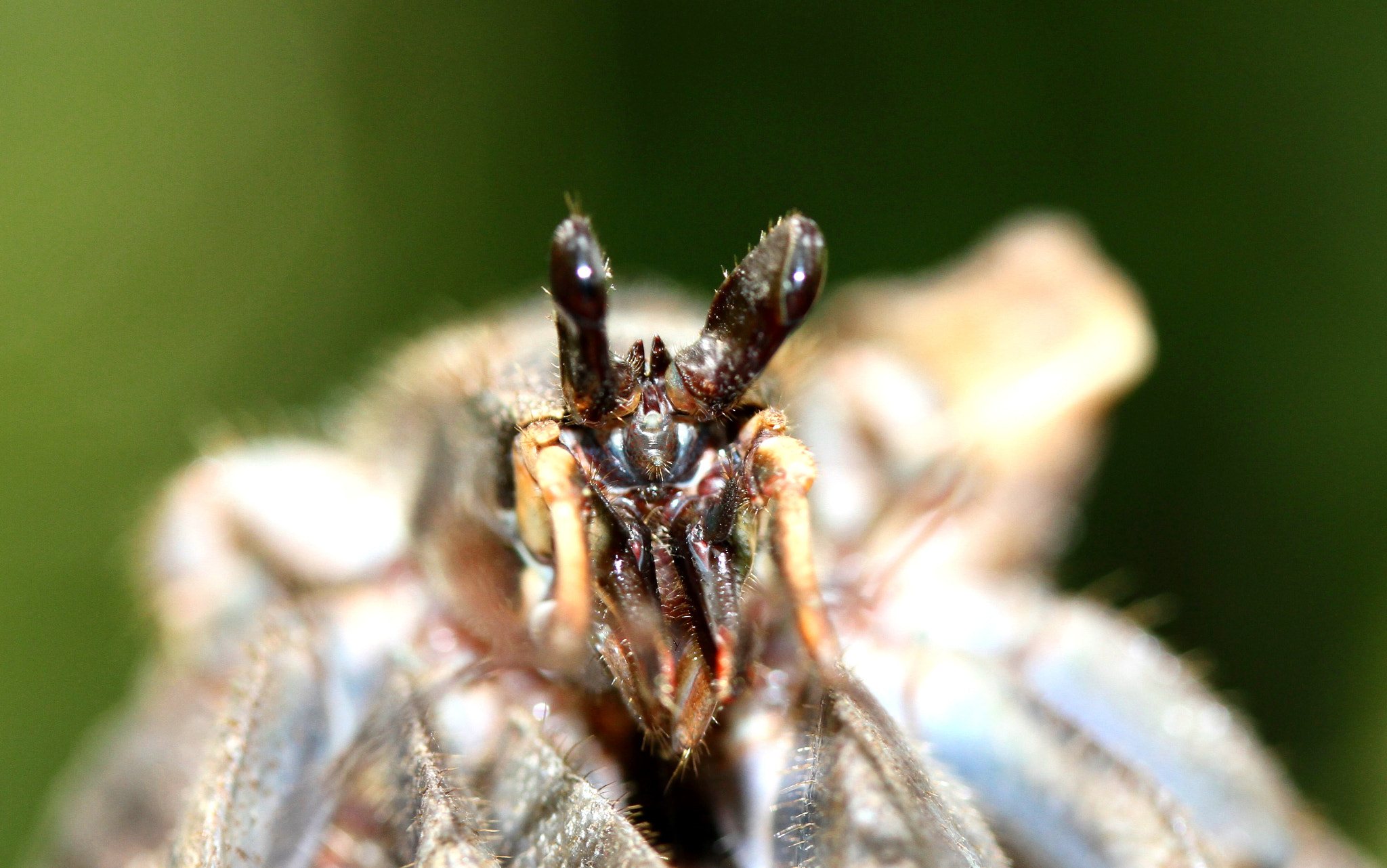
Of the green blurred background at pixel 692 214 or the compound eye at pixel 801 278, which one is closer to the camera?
the compound eye at pixel 801 278

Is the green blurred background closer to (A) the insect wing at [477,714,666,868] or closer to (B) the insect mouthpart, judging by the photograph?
(A) the insect wing at [477,714,666,868]

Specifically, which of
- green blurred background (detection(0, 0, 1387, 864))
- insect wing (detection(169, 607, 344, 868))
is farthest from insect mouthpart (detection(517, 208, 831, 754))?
green blurred background (detection(0, 0, 1387, 864))

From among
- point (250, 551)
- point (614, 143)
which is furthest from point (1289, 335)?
point (250, 551)

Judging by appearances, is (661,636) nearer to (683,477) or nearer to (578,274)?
(683,477)

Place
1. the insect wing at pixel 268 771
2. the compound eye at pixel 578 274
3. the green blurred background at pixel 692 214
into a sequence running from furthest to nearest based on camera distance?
the green blurred background at pixel 692 214 → the insect wing at pixel 268 771 → the compound eye at pixel 578 274

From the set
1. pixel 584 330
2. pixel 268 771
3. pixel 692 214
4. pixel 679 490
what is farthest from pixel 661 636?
pixel 692 214

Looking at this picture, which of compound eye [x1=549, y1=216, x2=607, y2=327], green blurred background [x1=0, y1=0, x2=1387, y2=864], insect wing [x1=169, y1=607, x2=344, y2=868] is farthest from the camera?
green blurred background [x1=0, y1=0, x2=1387, y2=864]

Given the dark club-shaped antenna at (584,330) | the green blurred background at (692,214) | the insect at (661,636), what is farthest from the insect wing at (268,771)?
the green blurred background at (692,214)

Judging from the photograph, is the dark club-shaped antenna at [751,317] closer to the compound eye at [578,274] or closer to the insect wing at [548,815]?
the compound eye at [578,274]
